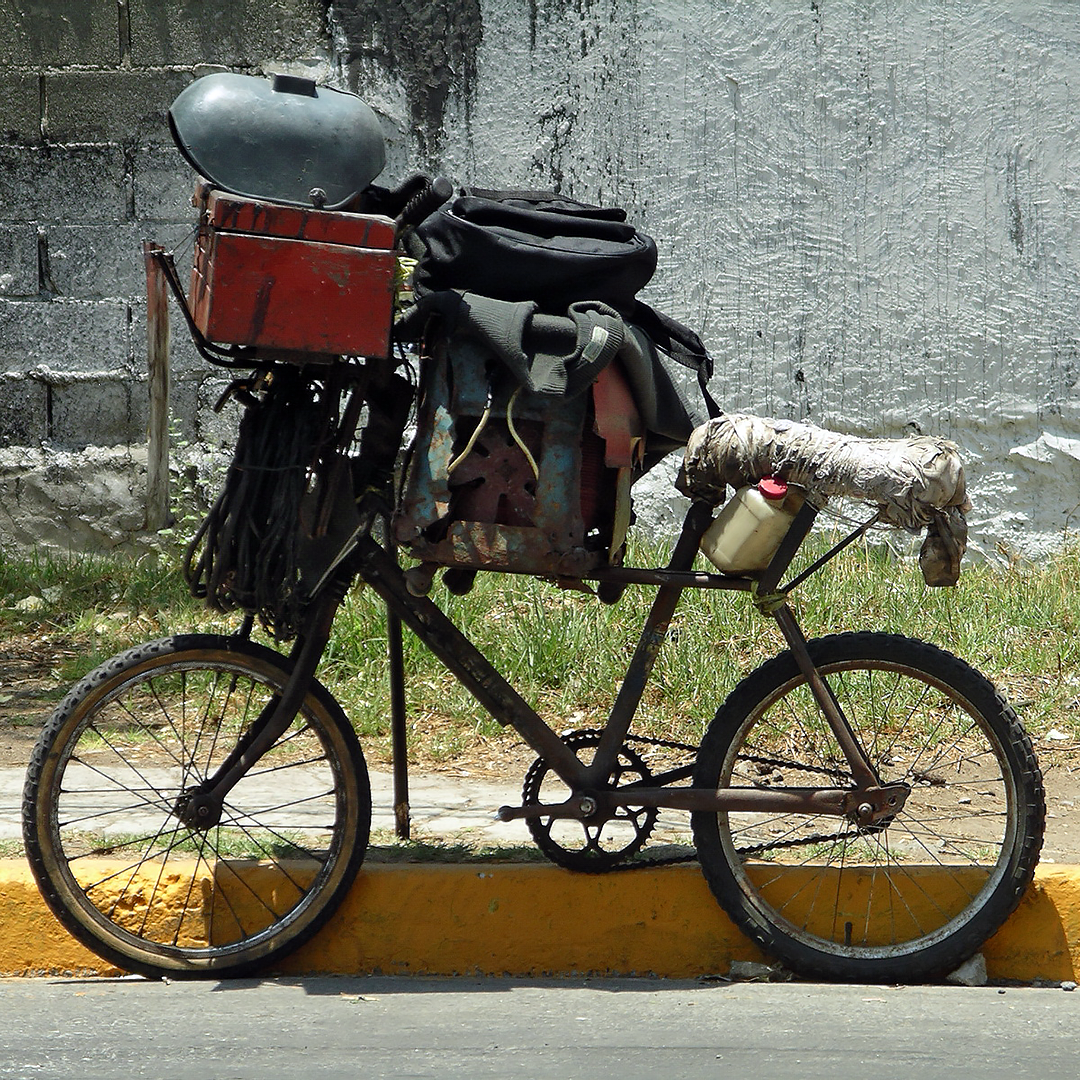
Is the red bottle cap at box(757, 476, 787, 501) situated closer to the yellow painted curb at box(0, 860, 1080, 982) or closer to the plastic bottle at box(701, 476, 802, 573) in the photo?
the plastic bottle at box(701, 476, 802, 573)

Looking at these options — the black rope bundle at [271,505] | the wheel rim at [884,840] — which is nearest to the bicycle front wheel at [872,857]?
the wheel rim at [884,840]

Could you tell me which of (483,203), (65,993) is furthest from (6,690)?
(483,203)

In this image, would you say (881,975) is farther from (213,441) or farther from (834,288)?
(213,441)

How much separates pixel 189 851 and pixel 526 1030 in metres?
1.13

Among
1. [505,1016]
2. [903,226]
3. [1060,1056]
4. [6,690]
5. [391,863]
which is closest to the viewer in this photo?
[1060,1056]

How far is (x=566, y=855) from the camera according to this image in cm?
349

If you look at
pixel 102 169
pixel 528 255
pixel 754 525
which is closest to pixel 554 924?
pixel 754 525

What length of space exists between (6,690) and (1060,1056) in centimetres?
Result: 402

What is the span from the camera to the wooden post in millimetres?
3242

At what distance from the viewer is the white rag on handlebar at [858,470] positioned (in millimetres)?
3137

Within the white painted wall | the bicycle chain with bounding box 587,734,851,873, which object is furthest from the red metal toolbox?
the white painted wall

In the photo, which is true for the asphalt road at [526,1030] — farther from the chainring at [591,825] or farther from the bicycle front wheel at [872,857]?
the chainring at [591,825]

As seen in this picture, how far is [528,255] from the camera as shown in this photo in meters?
3.17

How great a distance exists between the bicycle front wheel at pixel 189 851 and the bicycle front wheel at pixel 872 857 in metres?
0.94
